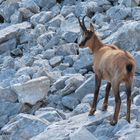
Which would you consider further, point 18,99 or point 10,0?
point 10,0

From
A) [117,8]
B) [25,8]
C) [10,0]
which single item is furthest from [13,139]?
[10,0]

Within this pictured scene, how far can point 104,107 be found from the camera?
14.3 metres

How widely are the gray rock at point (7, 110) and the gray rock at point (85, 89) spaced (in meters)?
1.60

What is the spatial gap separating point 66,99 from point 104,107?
2.95m

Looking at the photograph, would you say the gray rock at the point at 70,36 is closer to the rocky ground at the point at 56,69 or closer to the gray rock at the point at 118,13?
the rocky ground at the point at 56,69

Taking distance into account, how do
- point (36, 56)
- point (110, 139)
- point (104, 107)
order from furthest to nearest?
point (36, 56)
point (104, 107)
point (110, 139)

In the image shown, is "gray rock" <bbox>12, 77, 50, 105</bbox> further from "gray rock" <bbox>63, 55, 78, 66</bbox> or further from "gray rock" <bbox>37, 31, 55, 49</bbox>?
"gray rock" <bbox>37, 31, 55, 49</bbox>

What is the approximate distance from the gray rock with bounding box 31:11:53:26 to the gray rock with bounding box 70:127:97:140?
38.8 ft

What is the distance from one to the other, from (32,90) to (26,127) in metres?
2.65

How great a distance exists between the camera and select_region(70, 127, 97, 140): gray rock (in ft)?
40.2

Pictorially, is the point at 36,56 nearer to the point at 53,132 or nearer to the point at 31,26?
the point at 31,26

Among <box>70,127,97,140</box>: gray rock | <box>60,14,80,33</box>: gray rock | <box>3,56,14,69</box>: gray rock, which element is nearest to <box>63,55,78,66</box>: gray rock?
<box>3,56,14,69</box>: gray rock

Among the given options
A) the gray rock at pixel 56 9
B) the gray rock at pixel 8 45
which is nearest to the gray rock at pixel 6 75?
the gray rock at pixel 8 45

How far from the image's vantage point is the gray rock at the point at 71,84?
1755cm
